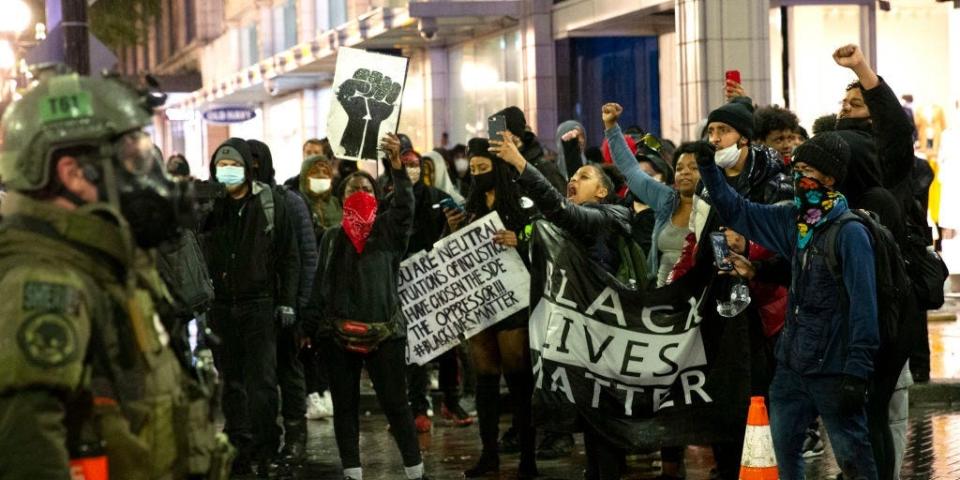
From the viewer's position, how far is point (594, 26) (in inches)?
870

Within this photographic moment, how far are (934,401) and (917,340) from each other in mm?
4852

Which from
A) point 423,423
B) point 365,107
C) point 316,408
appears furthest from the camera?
point 316,408

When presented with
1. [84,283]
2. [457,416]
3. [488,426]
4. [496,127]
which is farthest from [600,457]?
[84,283]

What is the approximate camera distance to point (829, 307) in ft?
23.8

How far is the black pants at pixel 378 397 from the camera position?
967 cm

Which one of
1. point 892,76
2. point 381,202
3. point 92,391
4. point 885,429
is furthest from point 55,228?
point 892,76

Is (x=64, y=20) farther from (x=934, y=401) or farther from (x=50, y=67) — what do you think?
(x=50, y=67)

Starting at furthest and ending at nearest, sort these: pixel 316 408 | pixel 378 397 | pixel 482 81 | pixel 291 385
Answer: pixel 482 81 → pixel 316 408 → pixel 291 385 → pixel 378 397

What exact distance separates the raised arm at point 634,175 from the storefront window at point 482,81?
47.2ft

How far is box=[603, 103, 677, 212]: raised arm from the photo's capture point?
9609 millimetres

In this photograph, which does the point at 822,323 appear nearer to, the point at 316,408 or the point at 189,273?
the point at 189,273

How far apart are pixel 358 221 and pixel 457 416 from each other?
3368mm

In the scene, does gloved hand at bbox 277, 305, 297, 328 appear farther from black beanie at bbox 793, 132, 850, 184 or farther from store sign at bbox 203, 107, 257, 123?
store sign at bbox 203, 107, 257, 123

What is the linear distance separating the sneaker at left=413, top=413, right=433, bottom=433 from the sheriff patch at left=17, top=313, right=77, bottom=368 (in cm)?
844
